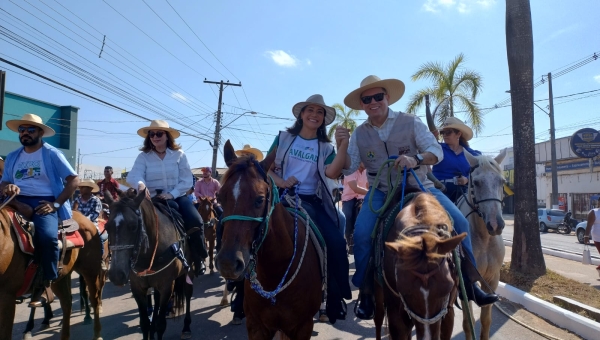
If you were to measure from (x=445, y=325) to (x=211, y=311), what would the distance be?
476 centimetres

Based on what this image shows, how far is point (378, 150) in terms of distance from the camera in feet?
13.3

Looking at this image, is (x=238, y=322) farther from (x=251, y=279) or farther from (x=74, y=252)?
(x=251, y=279)

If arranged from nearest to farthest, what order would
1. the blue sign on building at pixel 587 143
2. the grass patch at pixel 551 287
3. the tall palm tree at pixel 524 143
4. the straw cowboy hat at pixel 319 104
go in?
the straw cowboy hat at pixel 319 104 < the grass patch at pixel 551 287 < the tall palm tree at pixel 524 143 < the blue sign on building at pixel 587 143

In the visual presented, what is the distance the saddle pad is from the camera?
4.27m

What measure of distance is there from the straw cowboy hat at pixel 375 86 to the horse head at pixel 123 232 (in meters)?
2.59

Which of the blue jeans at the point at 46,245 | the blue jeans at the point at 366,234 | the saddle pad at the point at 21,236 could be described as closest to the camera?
→ the blue jeans at the point at 366,234

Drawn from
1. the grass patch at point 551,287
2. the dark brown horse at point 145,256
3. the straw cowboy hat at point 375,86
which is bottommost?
the grass patch at point 551,287

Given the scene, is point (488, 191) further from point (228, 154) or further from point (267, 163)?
point (228, 154)

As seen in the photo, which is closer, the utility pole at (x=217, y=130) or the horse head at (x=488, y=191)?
the horse head at (x=488, y=191)

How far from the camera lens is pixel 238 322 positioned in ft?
19.5

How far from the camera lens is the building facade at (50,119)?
68.0 ft

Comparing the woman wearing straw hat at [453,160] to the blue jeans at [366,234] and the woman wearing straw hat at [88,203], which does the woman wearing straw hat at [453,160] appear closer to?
the blue jeans at [366,234]

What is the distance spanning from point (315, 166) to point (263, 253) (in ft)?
4.53

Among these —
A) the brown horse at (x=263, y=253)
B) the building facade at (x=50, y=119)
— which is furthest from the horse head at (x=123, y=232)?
the building facade at (x=50, y=119)
